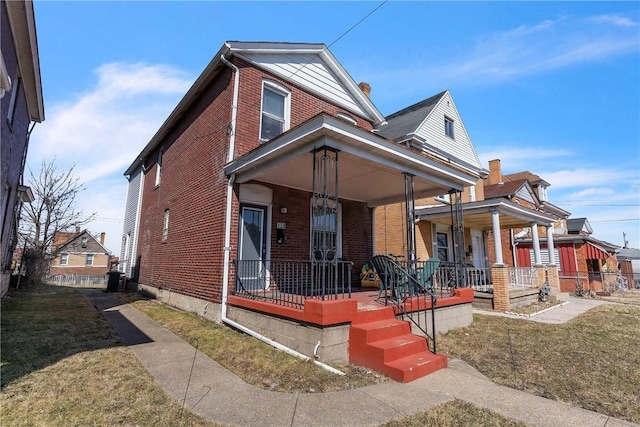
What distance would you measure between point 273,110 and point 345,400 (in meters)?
7.45

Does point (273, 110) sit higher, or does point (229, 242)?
point (273, 110)

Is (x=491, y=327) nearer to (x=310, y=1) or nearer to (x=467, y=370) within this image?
(x=467, y=370)

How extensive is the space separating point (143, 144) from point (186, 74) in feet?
21.5

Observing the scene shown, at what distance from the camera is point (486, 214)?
12.5m

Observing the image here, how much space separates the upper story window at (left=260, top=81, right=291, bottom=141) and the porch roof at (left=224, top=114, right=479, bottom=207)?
149 centimetres

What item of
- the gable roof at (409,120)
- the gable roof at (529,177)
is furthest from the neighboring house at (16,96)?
the gable roof at (529,177)

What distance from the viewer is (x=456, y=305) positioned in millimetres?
7246

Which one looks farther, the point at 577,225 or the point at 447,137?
the point at 577,225

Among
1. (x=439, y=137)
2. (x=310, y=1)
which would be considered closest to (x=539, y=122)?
(x=439, y=137)

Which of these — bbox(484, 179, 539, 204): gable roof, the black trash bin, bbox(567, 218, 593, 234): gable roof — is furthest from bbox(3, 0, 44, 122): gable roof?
bbox(567, 218, 593, 234): gable roof

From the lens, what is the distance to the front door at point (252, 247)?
7.73 metres

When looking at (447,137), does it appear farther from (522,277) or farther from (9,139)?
(9,139)

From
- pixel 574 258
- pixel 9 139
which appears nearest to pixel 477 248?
pixel 574 258

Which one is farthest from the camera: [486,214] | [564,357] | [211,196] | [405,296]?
[486,214]
